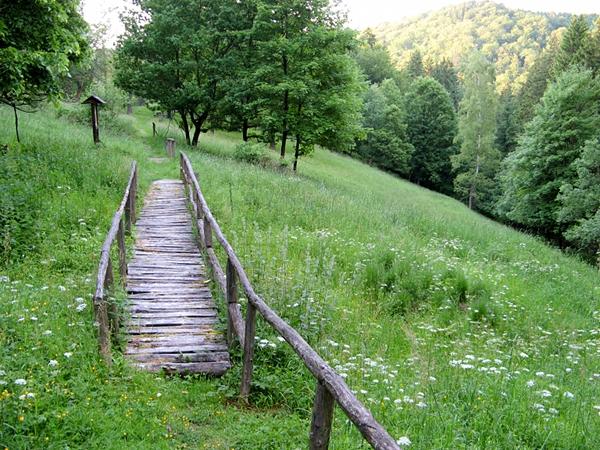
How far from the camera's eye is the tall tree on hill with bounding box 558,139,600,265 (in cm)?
2311

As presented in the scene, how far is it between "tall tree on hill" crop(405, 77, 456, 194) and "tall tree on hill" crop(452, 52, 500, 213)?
7.59 meters

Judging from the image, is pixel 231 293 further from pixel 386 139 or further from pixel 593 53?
pixel 386 139

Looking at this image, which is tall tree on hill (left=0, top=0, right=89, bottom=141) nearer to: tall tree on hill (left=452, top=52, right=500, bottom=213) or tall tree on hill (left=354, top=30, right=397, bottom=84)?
tall tree on hill (left=452, top=52, right=500, bottom=213)

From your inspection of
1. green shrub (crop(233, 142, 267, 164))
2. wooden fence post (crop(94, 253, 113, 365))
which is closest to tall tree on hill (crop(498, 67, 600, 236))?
green shrub (crop(233, 142, 267, 164))

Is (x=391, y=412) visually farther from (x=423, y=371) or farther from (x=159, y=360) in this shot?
(x=159, y=360)

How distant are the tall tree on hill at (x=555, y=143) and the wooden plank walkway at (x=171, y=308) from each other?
2462 centimetres

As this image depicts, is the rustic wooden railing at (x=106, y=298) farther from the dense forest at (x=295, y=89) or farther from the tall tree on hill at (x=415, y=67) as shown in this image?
the tall tree on hill at (x=415, y=67)

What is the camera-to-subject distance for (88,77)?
4441 centimetres

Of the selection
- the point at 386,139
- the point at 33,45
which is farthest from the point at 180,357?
the point at 386,139

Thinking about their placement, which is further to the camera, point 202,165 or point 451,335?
point 202,165

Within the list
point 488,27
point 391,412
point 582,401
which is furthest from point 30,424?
point 488,27

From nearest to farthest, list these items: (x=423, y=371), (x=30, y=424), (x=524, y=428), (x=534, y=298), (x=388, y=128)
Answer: (x=30, y=424), (x=524, y=428), (x=423, y=371), (x=534, y=298), (x=388, y=128)

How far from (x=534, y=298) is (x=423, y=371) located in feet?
20.4

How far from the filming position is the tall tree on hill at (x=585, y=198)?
23.1 metres
